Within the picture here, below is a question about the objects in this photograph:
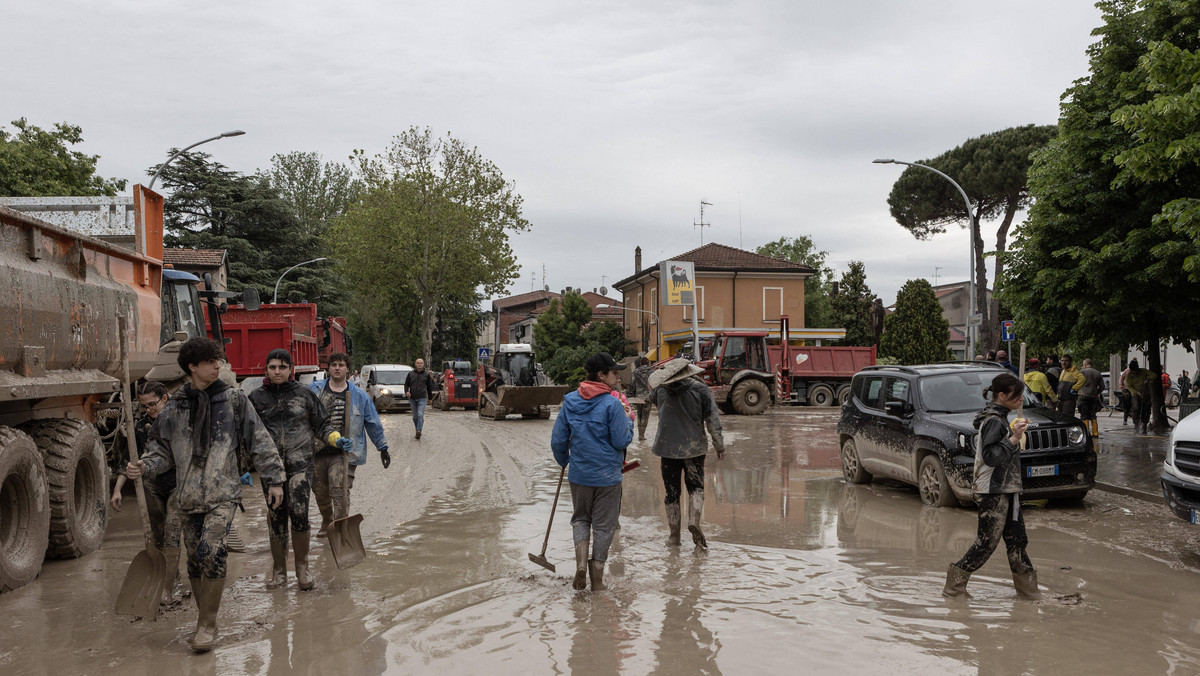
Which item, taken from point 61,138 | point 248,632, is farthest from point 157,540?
point 61,138

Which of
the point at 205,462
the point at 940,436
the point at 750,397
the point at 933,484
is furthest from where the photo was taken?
Result: the point at 750,397

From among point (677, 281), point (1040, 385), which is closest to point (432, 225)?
point (677, 281)

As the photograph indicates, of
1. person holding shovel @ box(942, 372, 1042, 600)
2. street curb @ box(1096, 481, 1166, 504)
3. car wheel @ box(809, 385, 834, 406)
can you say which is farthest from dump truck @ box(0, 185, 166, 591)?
car wheel @ box(809, 385, 834, 406)

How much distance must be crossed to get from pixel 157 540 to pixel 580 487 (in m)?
3.01

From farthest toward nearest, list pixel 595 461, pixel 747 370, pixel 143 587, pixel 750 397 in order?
1. pixel 747 370
2. pixel 750 397
3. pixel 595 461
4. pixel 143 587

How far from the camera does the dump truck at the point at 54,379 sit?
6598 mm

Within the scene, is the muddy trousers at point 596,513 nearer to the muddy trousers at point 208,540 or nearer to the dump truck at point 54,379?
the muddy trousers at point 208,540

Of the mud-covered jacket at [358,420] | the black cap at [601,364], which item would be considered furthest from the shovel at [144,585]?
the black cap at [601,364]

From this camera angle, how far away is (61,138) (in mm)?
32531

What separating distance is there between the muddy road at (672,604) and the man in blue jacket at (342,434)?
52 cm

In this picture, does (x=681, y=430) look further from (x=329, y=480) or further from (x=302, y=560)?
(x=302, y=560)

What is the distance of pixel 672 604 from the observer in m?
6.20

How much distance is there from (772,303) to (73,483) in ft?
161

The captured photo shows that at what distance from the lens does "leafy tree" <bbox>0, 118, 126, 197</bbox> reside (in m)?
29.0
